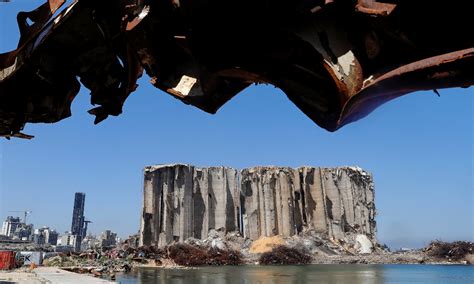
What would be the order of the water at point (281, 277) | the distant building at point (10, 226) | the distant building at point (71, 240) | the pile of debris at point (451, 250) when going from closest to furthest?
the water at point (281, 277), the pile of debris at point (451, 250), the distant building at point (71, 240), the distant building at point (10, 226)

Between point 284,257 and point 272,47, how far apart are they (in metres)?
58.8

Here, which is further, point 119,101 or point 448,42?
point 119,101

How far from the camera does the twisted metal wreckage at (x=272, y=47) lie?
161cm

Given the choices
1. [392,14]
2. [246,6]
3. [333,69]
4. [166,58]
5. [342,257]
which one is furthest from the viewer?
[342,257]

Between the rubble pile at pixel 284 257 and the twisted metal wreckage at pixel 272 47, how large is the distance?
57281 mm

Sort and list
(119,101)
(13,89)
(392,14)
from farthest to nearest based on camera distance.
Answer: (13,89) → (119,101) → (392,14)

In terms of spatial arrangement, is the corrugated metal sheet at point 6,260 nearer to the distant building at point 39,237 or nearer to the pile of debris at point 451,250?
the pile of debris at point 451,250

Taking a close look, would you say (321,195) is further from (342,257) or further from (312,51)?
(312,51)

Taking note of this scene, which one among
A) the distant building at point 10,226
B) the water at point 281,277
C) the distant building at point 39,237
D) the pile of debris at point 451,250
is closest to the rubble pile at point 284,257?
the water at point 281,277

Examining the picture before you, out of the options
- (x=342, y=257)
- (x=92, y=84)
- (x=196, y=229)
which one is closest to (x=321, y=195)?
(x=342, y=257)

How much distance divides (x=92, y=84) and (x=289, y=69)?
6.42ft

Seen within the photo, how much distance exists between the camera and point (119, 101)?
Answer: 3.16 meters

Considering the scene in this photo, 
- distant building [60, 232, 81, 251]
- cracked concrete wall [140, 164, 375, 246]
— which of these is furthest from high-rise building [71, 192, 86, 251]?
cracked concrete wall [140, 164, 375, 246]

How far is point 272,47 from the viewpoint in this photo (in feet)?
6.66
